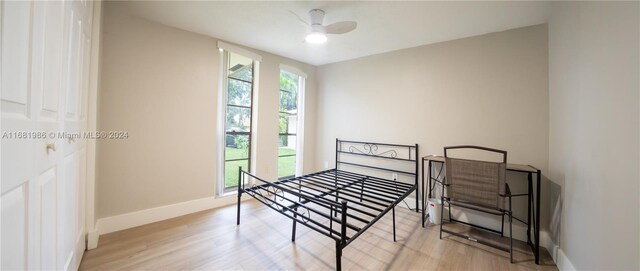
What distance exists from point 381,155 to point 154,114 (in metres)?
2.98

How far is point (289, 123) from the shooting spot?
3.91m

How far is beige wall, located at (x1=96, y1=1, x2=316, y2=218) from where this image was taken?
2129mm

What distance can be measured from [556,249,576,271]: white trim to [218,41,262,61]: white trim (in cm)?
383

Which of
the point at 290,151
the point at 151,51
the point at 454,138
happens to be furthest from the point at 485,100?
the point at 151,51

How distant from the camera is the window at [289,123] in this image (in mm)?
3752

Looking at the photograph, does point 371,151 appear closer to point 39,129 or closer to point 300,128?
point 300,128

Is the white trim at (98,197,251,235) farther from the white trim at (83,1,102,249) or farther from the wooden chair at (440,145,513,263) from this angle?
the wooden chair at (440,145,513,263)

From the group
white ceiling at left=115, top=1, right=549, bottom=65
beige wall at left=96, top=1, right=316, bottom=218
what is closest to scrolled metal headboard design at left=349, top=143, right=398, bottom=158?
white ceiling at left=115, top=1, right=549, bottom=65

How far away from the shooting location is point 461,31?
2420 mm

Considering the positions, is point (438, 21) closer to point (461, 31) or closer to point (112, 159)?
point (461, 31)

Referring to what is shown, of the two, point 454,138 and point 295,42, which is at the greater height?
point 295,42

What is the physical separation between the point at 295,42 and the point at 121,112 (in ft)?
6.89

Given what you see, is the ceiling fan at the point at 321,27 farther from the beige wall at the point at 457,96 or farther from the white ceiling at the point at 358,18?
the beige wall at the point at 457,96

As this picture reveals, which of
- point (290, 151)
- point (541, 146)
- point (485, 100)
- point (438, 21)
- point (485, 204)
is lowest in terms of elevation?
point (485, 204)
